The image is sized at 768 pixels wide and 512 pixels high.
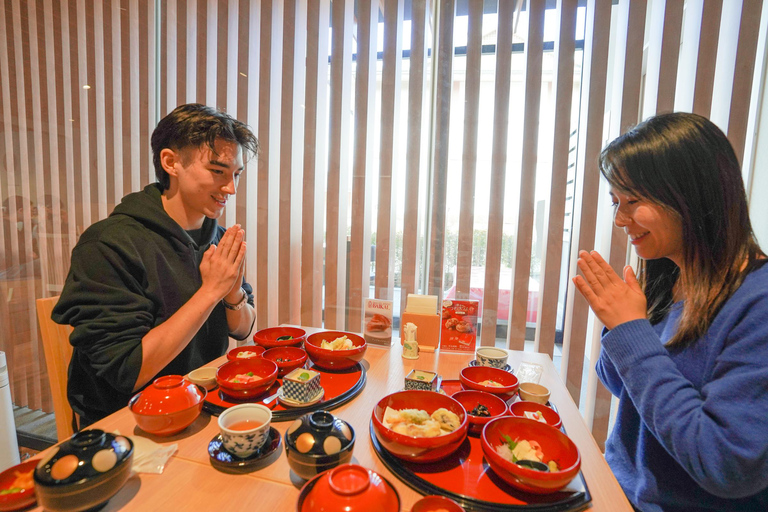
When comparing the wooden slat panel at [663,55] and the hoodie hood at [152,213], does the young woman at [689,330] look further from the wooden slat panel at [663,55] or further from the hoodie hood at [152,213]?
the hoodie hood at [152,213]

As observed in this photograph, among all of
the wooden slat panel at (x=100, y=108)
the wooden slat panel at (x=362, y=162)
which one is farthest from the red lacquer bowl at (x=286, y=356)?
the wooden slat panel at (x=100, y=108)

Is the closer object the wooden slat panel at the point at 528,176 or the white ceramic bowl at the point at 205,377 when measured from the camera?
the white ceramic bowl at the point at 205,377

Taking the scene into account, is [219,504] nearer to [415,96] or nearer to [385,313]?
[385,313]

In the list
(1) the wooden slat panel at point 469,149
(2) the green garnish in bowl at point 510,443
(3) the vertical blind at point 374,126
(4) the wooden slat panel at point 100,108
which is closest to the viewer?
(2) the green garnish in bowl at point 510,443

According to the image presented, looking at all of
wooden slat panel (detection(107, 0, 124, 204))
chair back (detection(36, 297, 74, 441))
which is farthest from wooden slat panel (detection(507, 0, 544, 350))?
wooden slat panel (detection(107, 0, 124, 204))

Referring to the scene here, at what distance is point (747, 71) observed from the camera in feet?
5.68

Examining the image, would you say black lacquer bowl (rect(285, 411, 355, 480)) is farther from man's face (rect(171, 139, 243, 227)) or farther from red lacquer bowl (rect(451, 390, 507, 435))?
man's face (rect(171, 139, 243, 227))

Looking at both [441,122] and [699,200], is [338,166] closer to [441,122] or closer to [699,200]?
[441,122]

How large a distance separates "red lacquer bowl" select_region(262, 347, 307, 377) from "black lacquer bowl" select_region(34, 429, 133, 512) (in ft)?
1.93

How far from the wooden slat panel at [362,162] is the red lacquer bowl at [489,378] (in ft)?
3.84

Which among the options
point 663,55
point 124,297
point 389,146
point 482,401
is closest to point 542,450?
point 482,401

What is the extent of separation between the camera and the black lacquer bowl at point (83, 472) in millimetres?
627

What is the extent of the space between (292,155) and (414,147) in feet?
2.66

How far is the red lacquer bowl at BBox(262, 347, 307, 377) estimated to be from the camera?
130 cm
